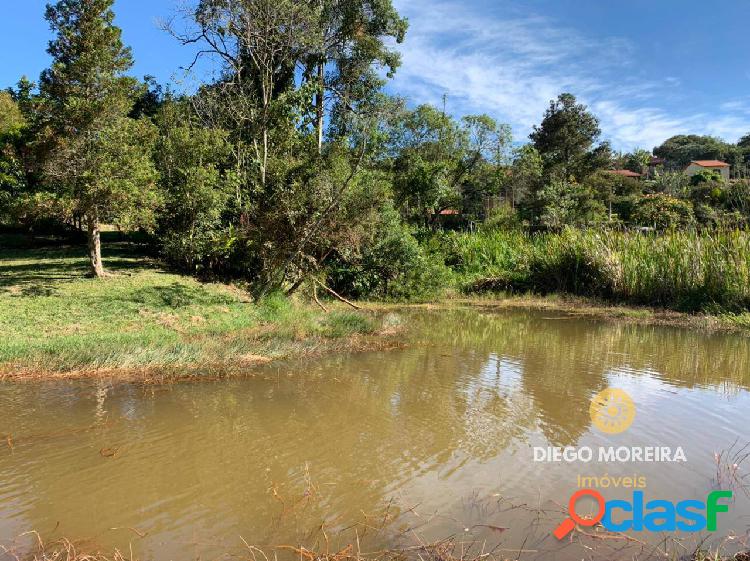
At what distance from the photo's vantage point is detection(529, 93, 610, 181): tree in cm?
3769

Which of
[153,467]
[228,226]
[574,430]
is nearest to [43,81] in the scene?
[228,226]

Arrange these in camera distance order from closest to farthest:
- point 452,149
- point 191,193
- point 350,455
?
point 350,455
point 191,193
point 452,149

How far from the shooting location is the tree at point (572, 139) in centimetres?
3769

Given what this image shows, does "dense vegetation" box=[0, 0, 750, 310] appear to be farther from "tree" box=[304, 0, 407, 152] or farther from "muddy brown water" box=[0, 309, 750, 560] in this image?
"muddy brown water" box=[0, 309, 750, 560]

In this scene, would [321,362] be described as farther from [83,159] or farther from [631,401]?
[83,159]

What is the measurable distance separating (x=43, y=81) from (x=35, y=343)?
721 cm

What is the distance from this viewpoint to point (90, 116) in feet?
39.9

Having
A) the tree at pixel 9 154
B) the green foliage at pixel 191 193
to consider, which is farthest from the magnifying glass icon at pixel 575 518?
the tree at pixel 9 154

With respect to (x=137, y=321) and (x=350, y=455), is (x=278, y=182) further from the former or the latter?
(x=350, y=455)

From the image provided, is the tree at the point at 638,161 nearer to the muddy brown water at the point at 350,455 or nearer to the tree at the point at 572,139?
the tree at the point at 572,139

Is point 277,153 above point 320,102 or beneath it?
beneath

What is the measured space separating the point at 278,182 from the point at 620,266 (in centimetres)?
1131

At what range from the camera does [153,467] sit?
4898 mm

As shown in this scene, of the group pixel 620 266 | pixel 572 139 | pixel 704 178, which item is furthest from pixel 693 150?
pixel 620 266
